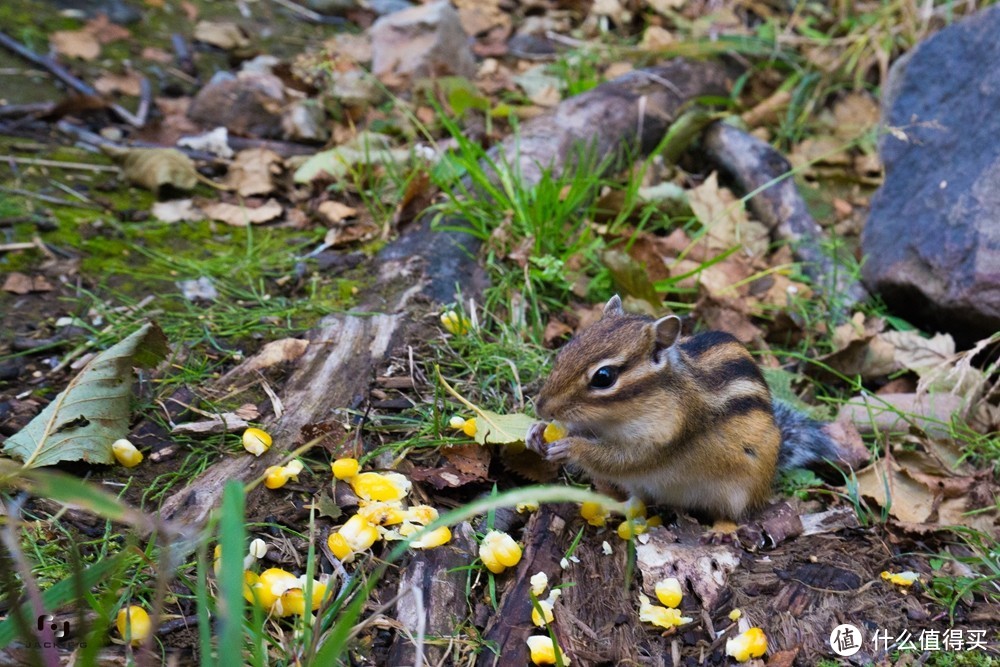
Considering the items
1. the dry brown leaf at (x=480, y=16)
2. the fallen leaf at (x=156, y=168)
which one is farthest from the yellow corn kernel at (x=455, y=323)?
the dry brown leaf at (x=480, y=16)

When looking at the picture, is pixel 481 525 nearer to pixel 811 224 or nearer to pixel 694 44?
pixel 811 224

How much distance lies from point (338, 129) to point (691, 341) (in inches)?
118

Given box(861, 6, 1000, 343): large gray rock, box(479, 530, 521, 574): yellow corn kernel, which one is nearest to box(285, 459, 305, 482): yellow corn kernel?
box(479, 530, 521, 574): yellow corn kernel

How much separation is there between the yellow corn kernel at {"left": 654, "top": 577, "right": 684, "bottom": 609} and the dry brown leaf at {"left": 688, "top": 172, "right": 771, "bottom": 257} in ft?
7.75

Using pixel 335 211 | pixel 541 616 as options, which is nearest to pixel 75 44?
pixel 335 211

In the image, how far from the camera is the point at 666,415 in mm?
2883

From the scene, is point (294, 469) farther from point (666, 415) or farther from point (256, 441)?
point (666, 415)

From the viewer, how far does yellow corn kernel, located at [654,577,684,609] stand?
8.63 ft

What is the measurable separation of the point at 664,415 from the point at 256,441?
4.53 ft

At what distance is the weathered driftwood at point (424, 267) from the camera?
2975mm

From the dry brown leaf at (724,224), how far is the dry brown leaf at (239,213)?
7.47 feet

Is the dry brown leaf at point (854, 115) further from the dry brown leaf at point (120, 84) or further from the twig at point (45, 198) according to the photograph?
the twig at point (45, 198)

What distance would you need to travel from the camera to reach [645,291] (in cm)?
393

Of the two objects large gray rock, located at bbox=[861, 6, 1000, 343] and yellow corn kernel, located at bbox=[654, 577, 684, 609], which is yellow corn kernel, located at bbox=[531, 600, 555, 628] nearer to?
yellow corn kernel, located at bbox=[654, 577, 684, 609]
